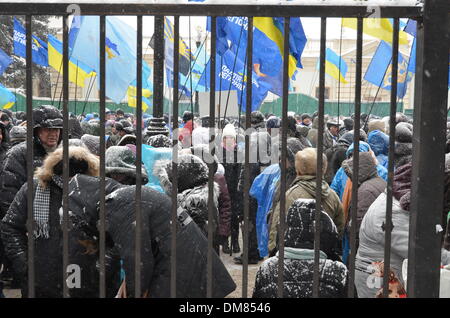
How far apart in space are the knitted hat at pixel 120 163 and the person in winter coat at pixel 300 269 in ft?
3.91

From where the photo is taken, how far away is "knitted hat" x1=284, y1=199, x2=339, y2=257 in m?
3.78

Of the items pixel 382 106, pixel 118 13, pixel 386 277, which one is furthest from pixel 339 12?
pixel 382 106

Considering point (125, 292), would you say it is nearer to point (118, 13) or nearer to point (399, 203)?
point (118, 13)

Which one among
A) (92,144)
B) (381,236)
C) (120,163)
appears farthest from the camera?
(92,144)

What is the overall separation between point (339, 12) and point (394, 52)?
28 centimetres

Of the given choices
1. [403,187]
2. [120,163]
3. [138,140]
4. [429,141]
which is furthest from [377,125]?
[138,140]

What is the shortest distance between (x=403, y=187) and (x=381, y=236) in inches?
15.0

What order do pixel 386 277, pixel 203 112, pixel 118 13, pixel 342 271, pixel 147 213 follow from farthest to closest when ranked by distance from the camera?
pixel 203 112, pixel 342 271, pixel 147 213, pixel 386 277, pixel 118 13

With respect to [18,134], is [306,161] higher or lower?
lower

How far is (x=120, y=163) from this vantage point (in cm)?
455

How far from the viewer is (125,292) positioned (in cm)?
331

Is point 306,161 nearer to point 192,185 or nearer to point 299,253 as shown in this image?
point 192,185

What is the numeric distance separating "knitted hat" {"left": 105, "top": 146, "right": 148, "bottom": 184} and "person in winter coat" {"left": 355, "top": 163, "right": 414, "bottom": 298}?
1.65 metres

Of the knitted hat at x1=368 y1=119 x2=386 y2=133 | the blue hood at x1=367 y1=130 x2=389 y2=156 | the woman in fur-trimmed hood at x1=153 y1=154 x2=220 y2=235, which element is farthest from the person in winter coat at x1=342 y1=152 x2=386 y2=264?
the knitted hat at x1=368 y1=119 x2=386 y2=133
